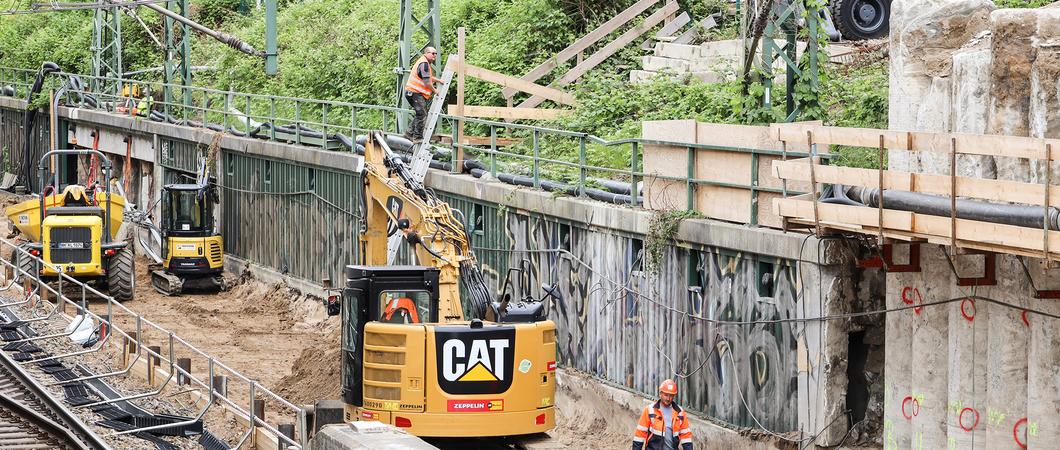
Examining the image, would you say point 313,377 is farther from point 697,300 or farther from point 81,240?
point 81,240

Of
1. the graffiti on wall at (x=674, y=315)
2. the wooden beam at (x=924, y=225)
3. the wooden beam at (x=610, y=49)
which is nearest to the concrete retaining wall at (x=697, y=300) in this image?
the graffiti on wall at (x=674, y=315)

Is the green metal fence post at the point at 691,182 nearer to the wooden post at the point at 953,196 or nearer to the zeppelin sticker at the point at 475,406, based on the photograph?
the zeppelin sticker at the point at 475,406

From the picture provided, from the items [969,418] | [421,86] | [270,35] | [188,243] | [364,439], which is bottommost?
[364,439]

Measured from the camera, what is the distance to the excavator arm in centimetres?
1947

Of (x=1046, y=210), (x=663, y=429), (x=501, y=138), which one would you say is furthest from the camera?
(x=501, y=138)

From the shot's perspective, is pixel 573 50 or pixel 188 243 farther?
pixel 188 243

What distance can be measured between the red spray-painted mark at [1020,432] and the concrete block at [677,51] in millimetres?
17004

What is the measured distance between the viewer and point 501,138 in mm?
28859

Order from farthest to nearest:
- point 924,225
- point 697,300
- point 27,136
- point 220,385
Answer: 1. point 27,136
2. point 220,385
3. point 697,300
4. point 924,225

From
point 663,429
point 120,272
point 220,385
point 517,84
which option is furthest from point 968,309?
point 120,272

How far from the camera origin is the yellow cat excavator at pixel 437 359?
17.6 meters

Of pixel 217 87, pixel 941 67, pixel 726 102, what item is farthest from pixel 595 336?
pixel 217 87

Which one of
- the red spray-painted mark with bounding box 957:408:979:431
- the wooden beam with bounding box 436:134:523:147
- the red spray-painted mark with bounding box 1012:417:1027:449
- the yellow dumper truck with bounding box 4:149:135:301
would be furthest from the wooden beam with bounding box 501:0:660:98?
the red spray-painted mark with bounding box 1012:417:1027:449

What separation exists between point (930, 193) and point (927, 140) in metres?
0.48
